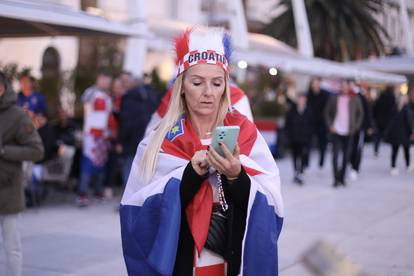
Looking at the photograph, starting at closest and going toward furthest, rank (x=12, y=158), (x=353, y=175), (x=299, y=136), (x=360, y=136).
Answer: (x=12, y=158) < (x=299, y=136) < (x=360, y=136) < (x=353, y=175)

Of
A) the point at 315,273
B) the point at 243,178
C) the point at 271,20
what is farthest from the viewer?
the point at 271,20

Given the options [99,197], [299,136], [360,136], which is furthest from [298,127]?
[99,197]

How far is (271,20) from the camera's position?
34500 millimetres

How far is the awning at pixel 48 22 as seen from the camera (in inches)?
282

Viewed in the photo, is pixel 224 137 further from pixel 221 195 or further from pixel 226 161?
pixel 221 195

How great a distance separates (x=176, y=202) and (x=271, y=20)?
3207cm

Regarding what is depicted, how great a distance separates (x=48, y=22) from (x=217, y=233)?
5007mm

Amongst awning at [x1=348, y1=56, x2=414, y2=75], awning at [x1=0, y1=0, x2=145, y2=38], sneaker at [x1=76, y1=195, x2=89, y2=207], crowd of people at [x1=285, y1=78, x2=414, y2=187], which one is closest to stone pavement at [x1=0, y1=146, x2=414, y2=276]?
sneaker at [x1=76, y1=195, x2=89, y2=207]

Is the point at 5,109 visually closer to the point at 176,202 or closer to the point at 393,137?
the point at 176,202

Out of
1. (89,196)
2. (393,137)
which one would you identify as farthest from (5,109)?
(393,137)

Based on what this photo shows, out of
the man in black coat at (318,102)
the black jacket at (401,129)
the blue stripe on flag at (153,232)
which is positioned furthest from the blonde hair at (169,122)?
the black jacket at (401,129)

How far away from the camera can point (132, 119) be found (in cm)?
959

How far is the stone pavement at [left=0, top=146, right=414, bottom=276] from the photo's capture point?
22.2ft

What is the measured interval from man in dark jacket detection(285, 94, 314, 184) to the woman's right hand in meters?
9.73
